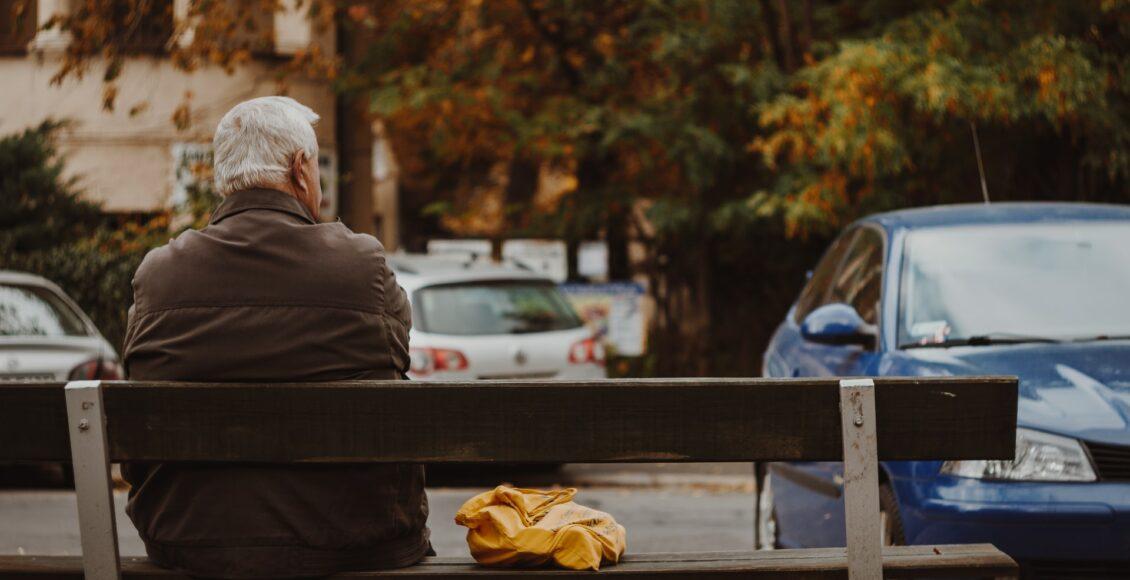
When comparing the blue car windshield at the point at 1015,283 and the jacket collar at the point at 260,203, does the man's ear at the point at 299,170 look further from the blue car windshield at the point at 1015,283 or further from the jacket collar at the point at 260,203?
the blue car windshield at the point at 1015,283

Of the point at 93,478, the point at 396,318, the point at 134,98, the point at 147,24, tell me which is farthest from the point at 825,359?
the point at 134,98

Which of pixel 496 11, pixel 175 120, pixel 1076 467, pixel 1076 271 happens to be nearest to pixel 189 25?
pixel 175 120

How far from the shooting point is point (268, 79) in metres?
19.4

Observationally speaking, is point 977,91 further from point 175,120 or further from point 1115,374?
point 175,120

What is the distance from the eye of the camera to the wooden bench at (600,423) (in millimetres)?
3359

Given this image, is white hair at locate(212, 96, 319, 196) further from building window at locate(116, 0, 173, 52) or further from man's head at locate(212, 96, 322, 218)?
building window at locate(116, 0, 173, 52)

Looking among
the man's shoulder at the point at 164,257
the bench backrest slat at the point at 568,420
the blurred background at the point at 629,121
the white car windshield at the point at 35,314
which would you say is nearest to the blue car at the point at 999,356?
the bench backrest slat at the point at 568,420

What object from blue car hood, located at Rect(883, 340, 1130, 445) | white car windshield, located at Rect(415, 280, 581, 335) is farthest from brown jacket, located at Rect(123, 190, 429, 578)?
white car windshield, located at Rect(415, 280, 581, 335)

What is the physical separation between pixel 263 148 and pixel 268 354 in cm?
49

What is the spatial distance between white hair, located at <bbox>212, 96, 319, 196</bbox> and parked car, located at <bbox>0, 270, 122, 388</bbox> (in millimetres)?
7173

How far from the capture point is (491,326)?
11.9 m

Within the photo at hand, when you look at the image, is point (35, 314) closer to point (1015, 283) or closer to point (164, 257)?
point (1015, 283)

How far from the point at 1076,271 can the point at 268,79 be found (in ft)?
48.7

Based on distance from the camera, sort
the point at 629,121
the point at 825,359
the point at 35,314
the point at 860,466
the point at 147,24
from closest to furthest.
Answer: the point at 860,466 → the point at 825,359 → the point at 35,314 → the point at 629,121 → the point at 147,24
